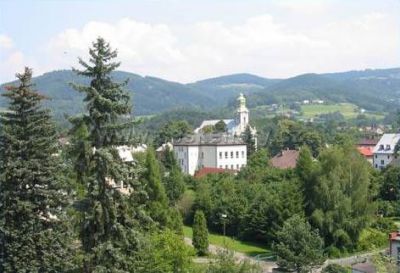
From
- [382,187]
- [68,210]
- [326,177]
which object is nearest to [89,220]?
[68,210]

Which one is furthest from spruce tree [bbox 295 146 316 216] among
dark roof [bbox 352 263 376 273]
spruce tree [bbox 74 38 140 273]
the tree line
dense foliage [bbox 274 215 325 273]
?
spruce tree [bbox 74 38 140 273]

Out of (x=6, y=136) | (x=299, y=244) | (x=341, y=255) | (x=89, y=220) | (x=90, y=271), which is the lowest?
(x=341, y=255)

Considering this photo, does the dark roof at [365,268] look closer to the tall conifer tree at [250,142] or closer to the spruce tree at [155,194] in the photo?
the spruce tree at [155,194]

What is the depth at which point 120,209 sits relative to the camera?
53.0 feet

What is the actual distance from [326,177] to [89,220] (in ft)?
79.5

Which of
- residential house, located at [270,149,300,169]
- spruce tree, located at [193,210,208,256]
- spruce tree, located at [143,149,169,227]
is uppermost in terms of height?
spruce tree, located at [143,149,169,227]

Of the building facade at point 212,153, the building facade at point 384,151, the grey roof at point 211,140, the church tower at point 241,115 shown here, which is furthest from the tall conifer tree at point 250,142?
the church tower at point 241,115

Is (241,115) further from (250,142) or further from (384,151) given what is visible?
(384,151)

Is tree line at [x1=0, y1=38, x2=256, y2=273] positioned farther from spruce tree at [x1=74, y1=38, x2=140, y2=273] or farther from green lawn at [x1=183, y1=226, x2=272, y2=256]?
green lawn at [x1=183, y1=226, x2=272, y2=256]

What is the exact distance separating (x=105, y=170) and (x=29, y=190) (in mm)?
4519

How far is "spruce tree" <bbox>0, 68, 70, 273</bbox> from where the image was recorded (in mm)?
18969

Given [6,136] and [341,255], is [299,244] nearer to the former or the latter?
[341,255]

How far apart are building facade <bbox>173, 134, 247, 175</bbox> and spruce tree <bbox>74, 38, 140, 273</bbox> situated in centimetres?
6135

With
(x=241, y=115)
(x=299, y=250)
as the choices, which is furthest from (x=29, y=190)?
(x=241, y=115)
